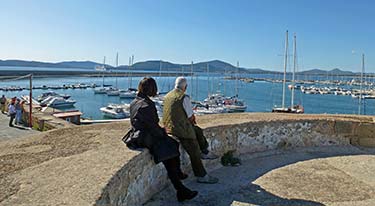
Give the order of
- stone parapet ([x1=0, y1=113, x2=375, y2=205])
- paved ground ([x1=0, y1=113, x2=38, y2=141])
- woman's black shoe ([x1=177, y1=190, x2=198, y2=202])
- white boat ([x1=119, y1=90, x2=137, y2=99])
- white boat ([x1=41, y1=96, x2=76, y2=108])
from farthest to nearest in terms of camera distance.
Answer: white boat ([x1=119, y1=90, x2=137, y2=99]) → white boat ([x1=41, y1=96, x2=76, y2=108]) → paved ground ([x1=0, y1=113, x2=38, y2=141]) → woman's black shoe ([x1=177, y1=190, x2=198, y2=202]) → stone parapet ([x1=0, y1=113, x2=375, y2=205])

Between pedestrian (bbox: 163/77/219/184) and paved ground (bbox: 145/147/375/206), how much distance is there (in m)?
0.23

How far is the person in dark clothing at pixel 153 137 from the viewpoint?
380 centimetres

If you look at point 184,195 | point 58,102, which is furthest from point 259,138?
point 58,102

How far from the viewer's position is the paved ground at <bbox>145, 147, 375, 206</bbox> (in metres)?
4.20

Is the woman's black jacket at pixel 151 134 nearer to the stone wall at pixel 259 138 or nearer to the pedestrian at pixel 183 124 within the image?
the stone wall at pixel 259 138

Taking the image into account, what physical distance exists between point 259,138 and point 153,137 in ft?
10.7

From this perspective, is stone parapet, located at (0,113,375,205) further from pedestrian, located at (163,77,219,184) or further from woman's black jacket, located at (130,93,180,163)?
pedestrian, located at (163,77,219,184)

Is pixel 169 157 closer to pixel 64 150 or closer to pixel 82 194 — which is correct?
pixel 64 150

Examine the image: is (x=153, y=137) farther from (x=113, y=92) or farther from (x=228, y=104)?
(x=113, y=92)

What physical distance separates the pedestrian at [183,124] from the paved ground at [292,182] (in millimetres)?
230

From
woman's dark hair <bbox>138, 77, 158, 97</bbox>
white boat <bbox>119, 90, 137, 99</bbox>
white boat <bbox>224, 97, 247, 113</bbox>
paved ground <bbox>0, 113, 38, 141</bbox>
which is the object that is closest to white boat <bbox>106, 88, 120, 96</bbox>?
white boat <bbox>119, 90, 137, 99</bbox>

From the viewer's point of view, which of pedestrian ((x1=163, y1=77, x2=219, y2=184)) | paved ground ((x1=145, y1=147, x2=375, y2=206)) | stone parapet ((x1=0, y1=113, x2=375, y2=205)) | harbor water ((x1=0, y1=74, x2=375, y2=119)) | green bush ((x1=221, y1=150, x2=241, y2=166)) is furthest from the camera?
harbor water ((x1=0, y1=74, x2=375, y2=119))

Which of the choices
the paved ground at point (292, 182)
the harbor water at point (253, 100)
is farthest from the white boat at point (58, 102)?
the paved ground at point (292, 182)

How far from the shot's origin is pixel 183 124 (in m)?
4.52
